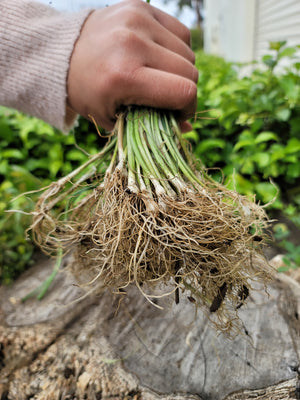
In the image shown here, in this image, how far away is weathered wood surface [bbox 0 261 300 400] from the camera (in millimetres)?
904

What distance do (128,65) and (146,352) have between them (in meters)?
0.85

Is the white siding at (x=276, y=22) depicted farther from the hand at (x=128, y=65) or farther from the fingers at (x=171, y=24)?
the hand at (x=128, y=65)

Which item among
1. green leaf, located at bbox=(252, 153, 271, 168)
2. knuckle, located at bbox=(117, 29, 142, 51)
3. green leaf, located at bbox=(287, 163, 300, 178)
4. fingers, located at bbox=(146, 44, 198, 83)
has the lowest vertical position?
green leaf, located at bbox=(287, 163, 300, 178)

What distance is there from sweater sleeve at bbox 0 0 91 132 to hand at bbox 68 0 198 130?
4cm

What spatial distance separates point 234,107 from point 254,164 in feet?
1.27

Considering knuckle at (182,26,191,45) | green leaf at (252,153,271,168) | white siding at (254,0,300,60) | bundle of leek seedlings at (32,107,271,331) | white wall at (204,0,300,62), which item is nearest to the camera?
bundle of leek seedlings at (32,107,271,331)

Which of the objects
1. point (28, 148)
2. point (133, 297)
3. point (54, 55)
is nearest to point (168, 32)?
point (54, 55)

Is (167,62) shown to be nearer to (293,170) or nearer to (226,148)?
(226,148)

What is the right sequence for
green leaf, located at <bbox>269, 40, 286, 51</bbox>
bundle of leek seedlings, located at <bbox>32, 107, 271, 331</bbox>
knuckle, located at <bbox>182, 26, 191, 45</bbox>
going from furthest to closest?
green leaf, located at <bbox>269, 40, 286, 51</bbox> < knuckle, located at <bbox>182, 26, 191, 45</bbox> < bundle of leek seedlings, located at <bbox>32, 107, 271, 331</bbox>

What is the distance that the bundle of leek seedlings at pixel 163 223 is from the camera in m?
0.85

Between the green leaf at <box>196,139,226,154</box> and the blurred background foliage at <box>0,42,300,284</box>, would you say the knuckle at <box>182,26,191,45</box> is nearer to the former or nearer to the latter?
the blurred background foliage at <box>0,42,300,284</box>

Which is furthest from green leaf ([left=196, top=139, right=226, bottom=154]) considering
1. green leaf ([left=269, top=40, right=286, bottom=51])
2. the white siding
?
the white siding

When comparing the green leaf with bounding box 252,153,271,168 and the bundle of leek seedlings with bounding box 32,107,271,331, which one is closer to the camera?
the bundle of leek seedlings with bounding box 32,107,271,331

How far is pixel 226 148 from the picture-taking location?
2.01m
